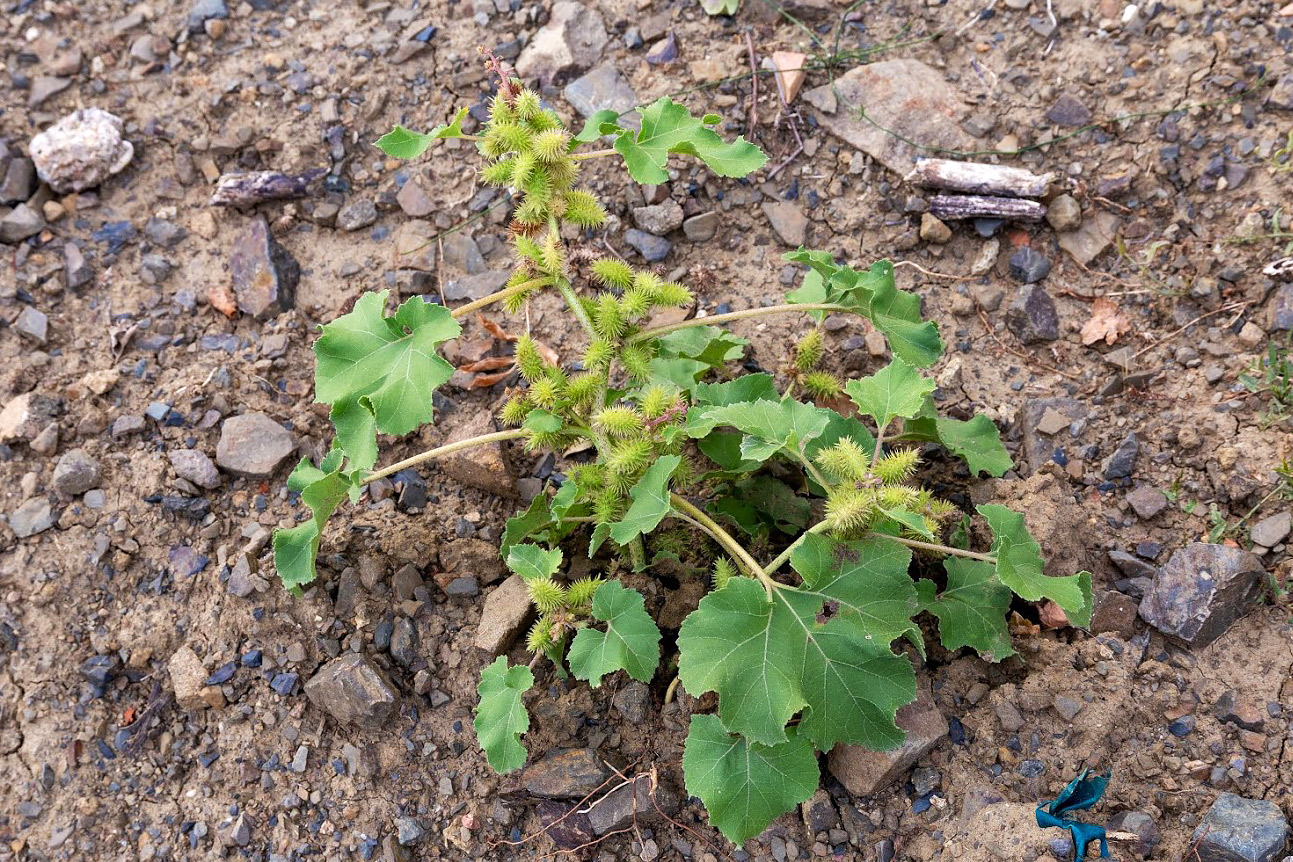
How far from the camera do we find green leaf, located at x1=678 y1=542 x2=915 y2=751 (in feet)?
8.23

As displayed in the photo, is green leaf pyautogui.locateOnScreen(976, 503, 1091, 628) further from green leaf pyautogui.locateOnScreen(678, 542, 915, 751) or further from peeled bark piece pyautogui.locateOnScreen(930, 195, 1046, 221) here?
peeled bark piece pyautogui.locateOnScreen(930, 195, 1046, 221)

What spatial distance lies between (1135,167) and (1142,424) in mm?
1157

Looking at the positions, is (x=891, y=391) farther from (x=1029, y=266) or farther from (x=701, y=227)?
Result: (x=701, y=227)

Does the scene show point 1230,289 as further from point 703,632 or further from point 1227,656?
point 703,632

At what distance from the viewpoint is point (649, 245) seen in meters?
4.04

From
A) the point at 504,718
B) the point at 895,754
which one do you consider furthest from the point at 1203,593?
the point at 504,718

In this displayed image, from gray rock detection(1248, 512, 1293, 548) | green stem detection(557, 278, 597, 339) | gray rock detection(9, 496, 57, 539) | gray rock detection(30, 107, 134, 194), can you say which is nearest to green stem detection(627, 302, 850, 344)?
green stem detection(557, 278, 597, 339)

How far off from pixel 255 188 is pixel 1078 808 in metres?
3.94

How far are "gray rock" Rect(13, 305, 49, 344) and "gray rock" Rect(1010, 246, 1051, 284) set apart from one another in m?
4.00

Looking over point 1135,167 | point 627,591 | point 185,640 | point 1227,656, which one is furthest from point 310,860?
point 1135,167

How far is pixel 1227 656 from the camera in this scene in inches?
115

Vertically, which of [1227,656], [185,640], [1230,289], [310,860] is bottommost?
[310,860]

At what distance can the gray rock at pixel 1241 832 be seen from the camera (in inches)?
99.1

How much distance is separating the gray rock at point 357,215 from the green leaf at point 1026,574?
2.89m
